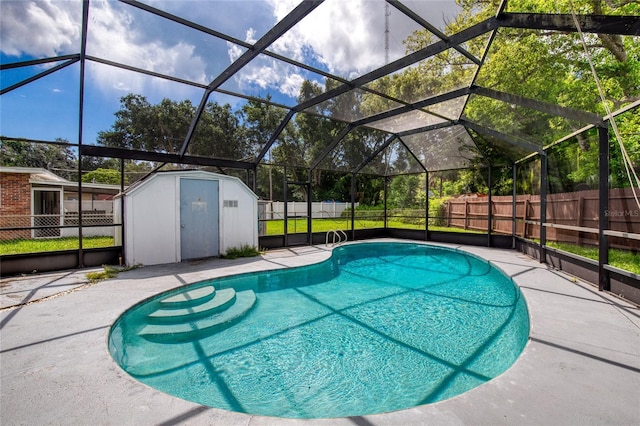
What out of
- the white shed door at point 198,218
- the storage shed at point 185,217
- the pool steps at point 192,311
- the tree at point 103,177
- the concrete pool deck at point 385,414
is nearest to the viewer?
the concrete pool deck at point 385,414

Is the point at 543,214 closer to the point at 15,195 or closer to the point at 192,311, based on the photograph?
the point at 192,311

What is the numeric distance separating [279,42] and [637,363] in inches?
220

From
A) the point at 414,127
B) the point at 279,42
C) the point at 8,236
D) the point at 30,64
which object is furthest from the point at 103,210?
the point at 414,127

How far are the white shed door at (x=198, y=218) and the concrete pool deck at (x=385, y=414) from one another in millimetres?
2665

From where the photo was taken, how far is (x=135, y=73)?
4.99 m

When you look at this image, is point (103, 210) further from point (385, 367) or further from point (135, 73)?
point (385, 367)

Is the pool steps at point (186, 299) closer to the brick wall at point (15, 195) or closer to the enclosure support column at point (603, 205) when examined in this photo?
the enclosure support column at point (603, 205)

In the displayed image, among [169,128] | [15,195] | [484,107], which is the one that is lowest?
[15,195]

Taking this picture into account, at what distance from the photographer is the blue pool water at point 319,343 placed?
2.41 m

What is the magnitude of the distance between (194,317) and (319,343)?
1.75 meters

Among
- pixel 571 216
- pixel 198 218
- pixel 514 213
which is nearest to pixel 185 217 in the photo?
pixel 198 218

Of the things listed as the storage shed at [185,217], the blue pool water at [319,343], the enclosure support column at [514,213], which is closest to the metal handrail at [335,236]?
the storage shed at [185,217]

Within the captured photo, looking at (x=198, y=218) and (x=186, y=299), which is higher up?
(x=198, y=218)

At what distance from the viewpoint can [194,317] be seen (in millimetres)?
3713
